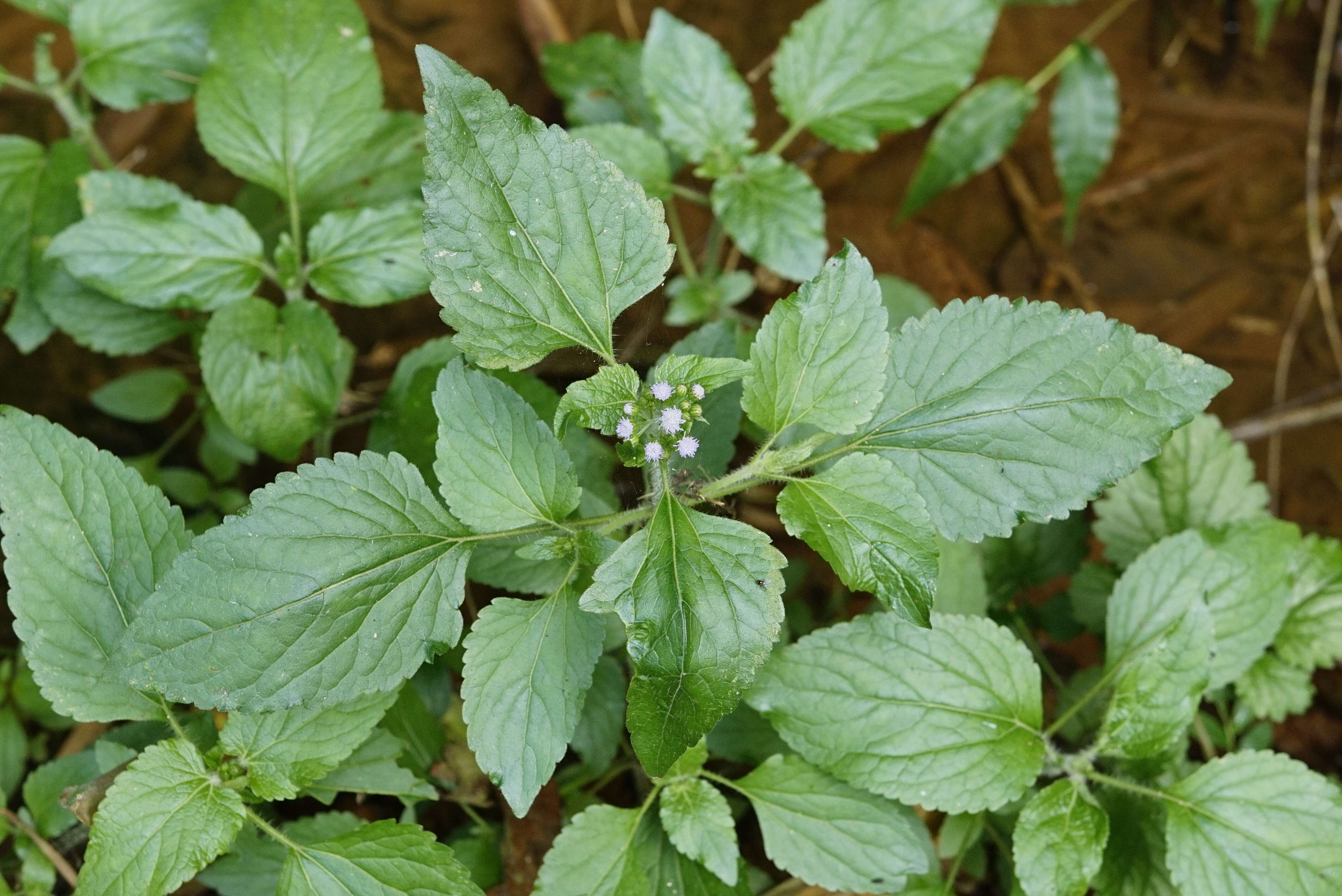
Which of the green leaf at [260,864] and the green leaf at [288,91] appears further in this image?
the green leaf at [288,91]

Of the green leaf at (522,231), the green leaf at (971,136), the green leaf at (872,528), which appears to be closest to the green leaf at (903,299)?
the green leaf at (971,136)

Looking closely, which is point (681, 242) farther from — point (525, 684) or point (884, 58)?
point (525, 684)

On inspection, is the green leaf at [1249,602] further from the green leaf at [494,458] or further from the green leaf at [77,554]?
the green leaf at [77,554]

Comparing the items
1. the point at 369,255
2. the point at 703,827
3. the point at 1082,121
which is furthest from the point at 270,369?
the point at 1082,121

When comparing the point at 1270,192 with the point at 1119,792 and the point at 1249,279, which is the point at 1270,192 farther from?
the point at 1119,792

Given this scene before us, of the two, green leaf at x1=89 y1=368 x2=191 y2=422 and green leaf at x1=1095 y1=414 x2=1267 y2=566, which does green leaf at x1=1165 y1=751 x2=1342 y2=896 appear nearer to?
green leaf at x1=1095 y1=414 x2=1267 y2=566

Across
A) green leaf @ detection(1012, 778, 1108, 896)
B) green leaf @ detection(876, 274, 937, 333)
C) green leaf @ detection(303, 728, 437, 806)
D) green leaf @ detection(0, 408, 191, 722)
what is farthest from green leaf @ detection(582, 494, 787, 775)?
green leaf @ detection(876, 274, 937, 333)

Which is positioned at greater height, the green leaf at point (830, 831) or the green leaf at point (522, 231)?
the green leaf at point (522, 231)
